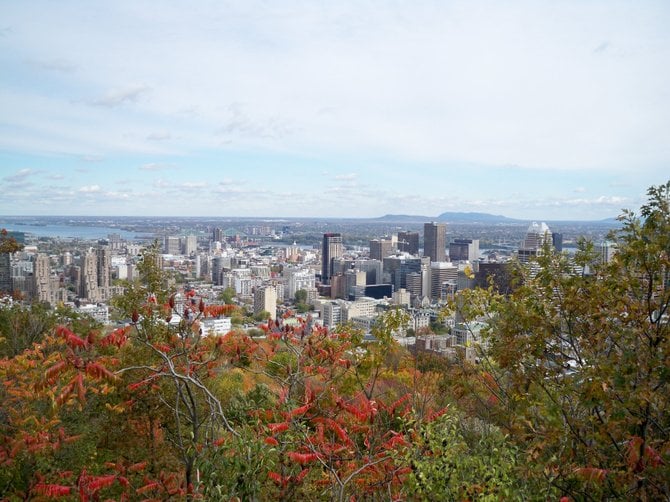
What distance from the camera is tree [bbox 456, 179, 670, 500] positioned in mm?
2508

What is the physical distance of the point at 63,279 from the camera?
151ft

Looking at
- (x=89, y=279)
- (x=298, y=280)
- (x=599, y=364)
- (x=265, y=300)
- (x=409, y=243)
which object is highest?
(x=599, y=364)

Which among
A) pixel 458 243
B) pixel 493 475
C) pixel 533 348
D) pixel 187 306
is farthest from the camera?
pixel 458 243

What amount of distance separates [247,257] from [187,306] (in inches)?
3659

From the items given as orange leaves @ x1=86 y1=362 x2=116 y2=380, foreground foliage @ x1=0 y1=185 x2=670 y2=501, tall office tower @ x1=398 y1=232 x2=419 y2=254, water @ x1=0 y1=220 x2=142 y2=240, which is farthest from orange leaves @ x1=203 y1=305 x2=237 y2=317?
tall office tower @ x1=398 y1=232 x2=419 y2=254

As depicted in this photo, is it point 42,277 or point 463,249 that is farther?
point 463,249

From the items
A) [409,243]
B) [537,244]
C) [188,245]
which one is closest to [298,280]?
[188,245]

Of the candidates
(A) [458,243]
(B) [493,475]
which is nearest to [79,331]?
(B) [493,475]

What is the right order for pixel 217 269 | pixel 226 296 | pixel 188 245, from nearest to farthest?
pixel 226 296 → pixel 217 269 → pixel 188 245

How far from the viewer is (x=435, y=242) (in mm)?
88750

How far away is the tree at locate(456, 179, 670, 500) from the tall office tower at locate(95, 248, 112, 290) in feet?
147

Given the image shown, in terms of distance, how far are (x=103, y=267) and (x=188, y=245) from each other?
147 ft

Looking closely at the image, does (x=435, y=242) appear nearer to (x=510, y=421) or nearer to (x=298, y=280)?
(x=298, y=280)

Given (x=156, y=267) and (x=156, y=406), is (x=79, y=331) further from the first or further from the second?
(x=156, y=406)
